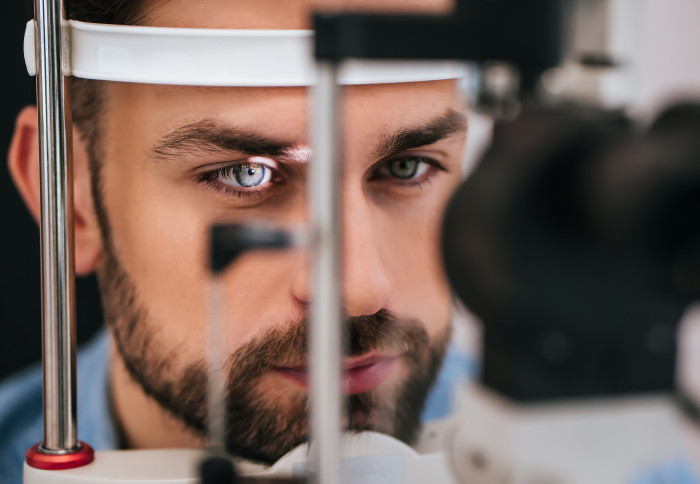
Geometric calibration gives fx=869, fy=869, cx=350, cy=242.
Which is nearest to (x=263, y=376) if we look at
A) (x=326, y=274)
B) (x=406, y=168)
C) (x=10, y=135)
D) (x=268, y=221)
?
(x=268, y=221)

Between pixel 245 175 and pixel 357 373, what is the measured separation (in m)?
0.23

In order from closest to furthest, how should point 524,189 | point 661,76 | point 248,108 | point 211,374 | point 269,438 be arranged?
1. point 524,189
2. point 211,374
3. point 248,108
4. point 269,438
5. point 661,76

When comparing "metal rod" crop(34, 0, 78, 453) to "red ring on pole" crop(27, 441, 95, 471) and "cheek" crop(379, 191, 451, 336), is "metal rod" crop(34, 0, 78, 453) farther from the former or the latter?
"cheek" crop(379, 191, 451, 336)

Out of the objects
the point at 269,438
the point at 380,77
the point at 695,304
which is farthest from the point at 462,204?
the point at 269,438

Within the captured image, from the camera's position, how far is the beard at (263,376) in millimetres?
847

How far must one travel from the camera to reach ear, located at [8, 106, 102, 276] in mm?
960

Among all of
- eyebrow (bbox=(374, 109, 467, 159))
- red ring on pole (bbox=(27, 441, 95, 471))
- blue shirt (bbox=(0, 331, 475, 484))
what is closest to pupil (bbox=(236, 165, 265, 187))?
eyebrow (bbox=(374, 109, 467, 159))

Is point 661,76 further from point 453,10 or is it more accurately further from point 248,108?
point 453,10

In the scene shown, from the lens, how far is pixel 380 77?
79cm

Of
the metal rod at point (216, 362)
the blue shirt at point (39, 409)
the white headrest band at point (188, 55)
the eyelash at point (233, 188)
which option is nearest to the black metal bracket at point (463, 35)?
the metal rod at point (216, 362)

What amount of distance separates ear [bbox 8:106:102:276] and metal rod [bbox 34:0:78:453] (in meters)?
0.24

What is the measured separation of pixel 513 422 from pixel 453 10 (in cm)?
22

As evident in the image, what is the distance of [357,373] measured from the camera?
87 centimetres

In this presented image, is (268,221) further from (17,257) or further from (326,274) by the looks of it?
(17,257)
